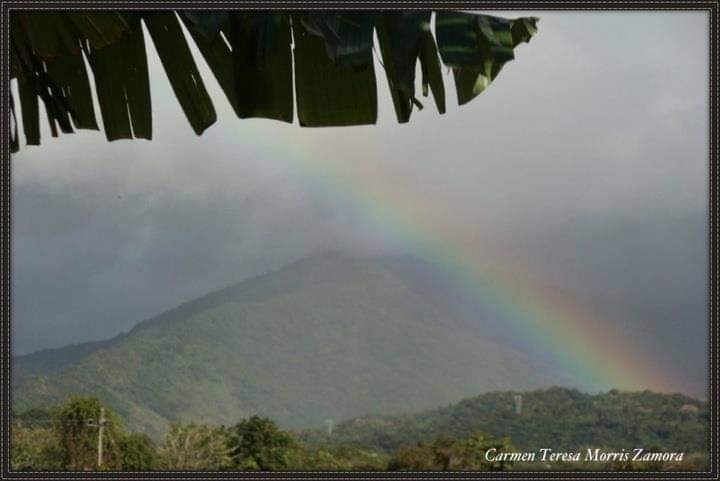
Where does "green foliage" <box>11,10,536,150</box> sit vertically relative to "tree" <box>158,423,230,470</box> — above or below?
above

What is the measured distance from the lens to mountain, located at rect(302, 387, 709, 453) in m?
8.78

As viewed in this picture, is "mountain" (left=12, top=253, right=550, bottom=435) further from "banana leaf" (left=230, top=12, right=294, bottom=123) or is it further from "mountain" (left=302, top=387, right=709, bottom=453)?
"banana leaf" (left=230, top=12, right=294, bottom=123)

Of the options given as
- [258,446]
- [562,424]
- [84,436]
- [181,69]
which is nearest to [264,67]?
[181,69]

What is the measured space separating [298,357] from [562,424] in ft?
19.6

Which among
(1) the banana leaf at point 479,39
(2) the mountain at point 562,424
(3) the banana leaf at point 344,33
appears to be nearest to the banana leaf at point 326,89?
(3) the banana leaf at point 344,33

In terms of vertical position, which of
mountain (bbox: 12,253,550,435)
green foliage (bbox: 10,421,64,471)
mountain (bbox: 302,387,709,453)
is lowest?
mountain (bbox: 302,387,709,453)

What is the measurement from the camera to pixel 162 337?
13.9 metres

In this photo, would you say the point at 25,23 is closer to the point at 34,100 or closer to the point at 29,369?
the point at 34,100

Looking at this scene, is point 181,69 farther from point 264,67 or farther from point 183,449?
point 183,449

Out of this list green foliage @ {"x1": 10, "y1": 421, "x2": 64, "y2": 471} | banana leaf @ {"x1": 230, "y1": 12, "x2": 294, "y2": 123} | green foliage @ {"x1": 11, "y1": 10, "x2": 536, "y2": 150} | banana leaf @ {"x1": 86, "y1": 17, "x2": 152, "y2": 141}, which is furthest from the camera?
green foliage @ {"x1": 10, "y1": 421, "x2": 64, "y2": 471}

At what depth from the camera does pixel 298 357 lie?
1491 centimetres

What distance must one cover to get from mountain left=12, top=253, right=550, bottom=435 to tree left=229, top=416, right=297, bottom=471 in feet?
12.8

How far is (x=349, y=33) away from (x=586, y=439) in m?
6.97

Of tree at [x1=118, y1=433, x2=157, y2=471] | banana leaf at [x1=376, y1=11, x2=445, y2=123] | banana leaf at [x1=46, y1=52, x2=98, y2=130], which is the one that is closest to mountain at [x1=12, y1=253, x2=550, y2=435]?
tree at [x1=118, y1=433, x2=157, y2=471]
